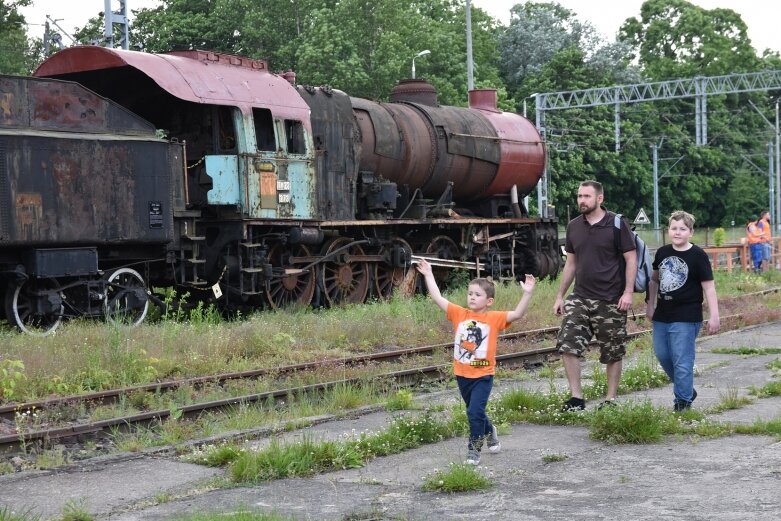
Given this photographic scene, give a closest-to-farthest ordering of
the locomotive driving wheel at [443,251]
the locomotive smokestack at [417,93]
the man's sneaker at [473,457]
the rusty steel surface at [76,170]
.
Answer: the man's sneaker at [473,457] → the rusty steel surface at [76,170] → the locomotive driving wheel at [443,251] → the locomotive smokestack at [417,93]

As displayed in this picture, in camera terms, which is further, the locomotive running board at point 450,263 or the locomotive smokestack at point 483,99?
the locomotive smokestack at point 483,99

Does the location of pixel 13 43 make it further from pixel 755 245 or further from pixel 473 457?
pixel 473 457

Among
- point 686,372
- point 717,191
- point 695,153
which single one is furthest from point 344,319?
point 717,191

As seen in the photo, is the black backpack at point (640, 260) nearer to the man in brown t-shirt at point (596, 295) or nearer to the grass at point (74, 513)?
the man in brown t-shirt at point (596, 295)

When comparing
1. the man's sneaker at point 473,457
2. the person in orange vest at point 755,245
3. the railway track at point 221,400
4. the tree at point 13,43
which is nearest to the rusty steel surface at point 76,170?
the railway track at point 221,400

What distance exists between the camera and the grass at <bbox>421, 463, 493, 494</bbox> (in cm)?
653

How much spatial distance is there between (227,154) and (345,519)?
430 inches

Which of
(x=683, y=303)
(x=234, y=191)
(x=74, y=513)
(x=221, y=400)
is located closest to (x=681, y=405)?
(x=683, y=303)

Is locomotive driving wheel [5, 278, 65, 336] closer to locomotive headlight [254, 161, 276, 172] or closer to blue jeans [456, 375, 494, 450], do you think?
locomotive headlight [254, 161, 276, 172]

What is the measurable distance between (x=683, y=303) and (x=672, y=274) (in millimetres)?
251

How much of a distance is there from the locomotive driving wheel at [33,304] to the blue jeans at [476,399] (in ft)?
24.3

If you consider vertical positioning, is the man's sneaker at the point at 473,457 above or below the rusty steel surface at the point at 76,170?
below

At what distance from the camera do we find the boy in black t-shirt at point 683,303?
8773 mm

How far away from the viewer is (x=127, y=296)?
14.7m
